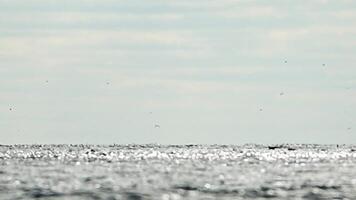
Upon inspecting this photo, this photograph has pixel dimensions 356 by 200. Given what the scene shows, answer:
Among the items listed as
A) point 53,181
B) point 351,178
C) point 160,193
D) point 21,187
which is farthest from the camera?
point 351,178

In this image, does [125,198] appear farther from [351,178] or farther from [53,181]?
[351,178]

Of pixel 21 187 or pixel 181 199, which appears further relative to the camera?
pixel 21 187

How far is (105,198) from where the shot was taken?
68875 millimetres

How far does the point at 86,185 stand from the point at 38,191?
7267 millimetres

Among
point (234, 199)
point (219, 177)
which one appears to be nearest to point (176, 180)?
point (219, 177)

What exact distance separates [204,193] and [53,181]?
20.7 meters

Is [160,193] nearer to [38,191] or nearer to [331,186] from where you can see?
[38,191]

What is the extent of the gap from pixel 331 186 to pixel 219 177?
17.7 metres

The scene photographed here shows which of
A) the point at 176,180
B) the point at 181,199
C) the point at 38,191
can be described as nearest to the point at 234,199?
the point at 181,199

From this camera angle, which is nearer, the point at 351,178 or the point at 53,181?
the point at 53,181

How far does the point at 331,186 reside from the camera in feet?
276

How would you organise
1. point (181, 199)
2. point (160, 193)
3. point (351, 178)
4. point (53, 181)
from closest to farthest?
point (181, 199)
point (160, 193)
point (53, 181)
point (351, 178)

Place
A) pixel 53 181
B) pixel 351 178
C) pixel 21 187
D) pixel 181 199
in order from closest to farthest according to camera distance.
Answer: pixel 181 199 < pixel 21 187 < pixel 53 181 < pixel 351 178

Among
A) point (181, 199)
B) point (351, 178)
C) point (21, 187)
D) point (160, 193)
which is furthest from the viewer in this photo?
point (351, 178)
